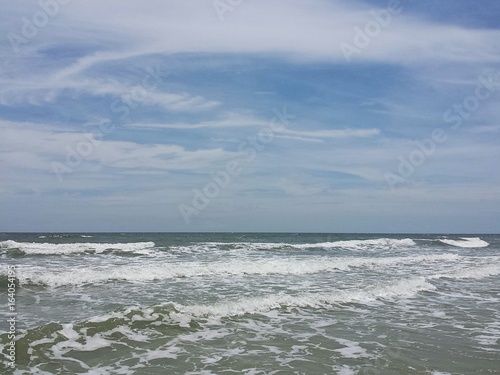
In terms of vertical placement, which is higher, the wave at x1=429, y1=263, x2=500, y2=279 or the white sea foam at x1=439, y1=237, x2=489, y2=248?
the wave at x1=429, y1=263, x2=500, y2=279

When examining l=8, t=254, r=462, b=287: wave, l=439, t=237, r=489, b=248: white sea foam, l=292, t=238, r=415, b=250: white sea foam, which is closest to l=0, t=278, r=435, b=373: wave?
l=8, t=254, r=462, b=287: wave

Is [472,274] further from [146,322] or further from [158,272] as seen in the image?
[146,322]

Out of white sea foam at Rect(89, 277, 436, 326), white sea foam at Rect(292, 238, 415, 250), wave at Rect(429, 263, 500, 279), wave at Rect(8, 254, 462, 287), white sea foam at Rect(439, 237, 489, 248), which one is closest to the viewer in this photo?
white sea foam at Rect(89, 277, 436, 326)

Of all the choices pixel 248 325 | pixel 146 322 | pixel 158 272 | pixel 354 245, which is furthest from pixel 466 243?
pixel 146 322

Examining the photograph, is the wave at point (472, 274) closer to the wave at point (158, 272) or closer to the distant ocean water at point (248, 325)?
the distant ocean water at point (248, 325)

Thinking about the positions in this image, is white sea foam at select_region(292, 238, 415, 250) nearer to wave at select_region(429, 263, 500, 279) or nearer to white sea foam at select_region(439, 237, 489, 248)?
white sea foam at select_region(439, 237, 489, 248)

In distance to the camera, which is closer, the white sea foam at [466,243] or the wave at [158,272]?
the wave at [158,272]

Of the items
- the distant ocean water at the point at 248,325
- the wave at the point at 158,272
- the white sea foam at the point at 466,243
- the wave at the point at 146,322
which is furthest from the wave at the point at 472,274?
the white sea foam at the point at 466,243

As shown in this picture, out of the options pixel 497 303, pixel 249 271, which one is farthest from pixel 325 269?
pixel 497 303

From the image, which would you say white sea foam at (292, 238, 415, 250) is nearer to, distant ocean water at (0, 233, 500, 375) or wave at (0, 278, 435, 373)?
distant ocean water at (0, 233, 500, 375)

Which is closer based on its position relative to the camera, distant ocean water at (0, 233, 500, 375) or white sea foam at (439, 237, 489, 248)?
distant ocean water at (0, 233, 500, 375)

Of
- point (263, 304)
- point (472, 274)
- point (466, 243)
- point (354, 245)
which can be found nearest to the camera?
point (263, 304)

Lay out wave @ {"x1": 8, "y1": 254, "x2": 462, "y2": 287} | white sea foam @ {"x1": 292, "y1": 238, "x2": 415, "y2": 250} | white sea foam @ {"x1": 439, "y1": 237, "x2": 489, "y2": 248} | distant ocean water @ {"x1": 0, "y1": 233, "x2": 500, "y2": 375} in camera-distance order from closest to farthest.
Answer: distant ocean water @ {"x1": 0, "y1": 233, "x2": 500, "y2": 375} < wave @ {"x1": 8, "y1": 254, "x2": 462, "y2": 287} < white sea foam @ {"x1": 292, "y1": 238, "x2": 415, "y2": 250} < white sea foam @ {"x1": 439, "y1": 237, "x2": 489, "y2": 248}

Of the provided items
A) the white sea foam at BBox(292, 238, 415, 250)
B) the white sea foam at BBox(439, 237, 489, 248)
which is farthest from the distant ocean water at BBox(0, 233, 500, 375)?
the white sea foam at BBox(439, 237, 489, 248)
